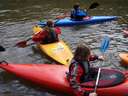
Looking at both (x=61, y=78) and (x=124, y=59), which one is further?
(x=124, y=59)

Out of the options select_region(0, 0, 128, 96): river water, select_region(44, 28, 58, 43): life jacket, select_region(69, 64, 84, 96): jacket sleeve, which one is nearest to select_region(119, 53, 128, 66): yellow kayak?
select_region(0, 0, 128, 96): river water

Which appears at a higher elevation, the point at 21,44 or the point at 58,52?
the point at 58,52

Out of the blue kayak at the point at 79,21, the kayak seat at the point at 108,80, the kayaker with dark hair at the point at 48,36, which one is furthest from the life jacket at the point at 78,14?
the kayak seat at the point at 108,80

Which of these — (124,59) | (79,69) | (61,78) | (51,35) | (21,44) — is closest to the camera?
(79,69)

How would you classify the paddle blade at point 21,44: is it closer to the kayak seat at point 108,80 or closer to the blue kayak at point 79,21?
the blue kayak at point 79,21

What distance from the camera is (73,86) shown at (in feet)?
21.4

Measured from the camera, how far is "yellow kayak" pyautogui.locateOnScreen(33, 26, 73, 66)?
29.1 feet

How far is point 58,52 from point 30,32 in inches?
143

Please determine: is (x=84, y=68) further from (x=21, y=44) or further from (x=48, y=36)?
(x=21, y=44)

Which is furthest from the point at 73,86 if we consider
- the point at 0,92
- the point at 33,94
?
the point at 0,92

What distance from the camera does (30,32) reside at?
12.7 meters

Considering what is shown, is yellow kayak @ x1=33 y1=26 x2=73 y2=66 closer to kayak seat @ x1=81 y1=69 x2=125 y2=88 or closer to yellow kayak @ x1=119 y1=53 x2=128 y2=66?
yellow kayak @ x1=119 y1=53 x2=128 y2=66

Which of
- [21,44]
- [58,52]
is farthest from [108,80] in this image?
[21,44]

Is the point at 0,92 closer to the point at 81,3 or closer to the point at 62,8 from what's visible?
the point at 62,8
